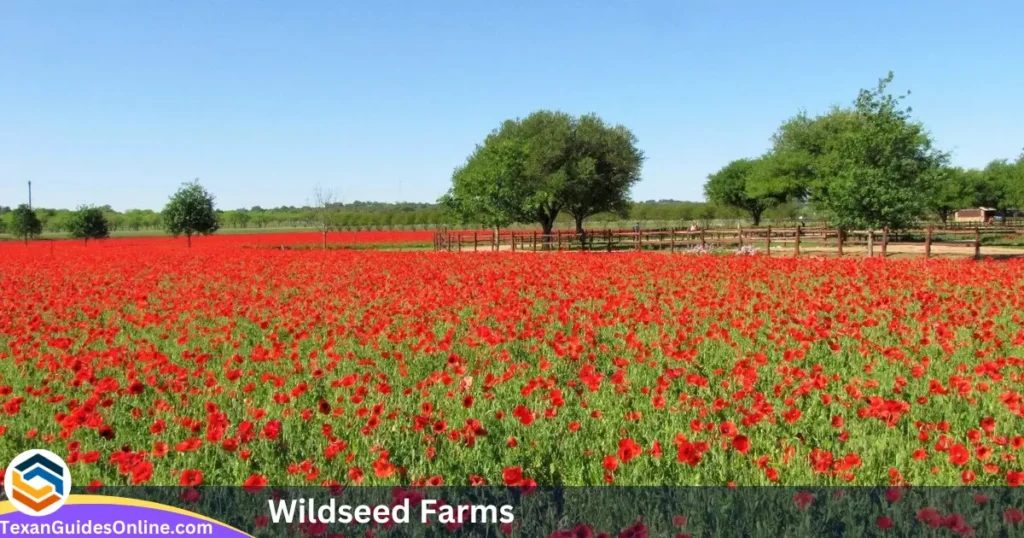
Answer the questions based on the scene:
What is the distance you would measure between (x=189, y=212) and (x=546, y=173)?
26616mm

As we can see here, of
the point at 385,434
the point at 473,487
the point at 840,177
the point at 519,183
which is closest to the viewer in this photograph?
the point at 473,487

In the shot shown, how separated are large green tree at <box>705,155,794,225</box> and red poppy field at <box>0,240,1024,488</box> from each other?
52996 millimetres

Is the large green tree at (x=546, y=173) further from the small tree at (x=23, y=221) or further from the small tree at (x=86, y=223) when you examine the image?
the small tree at (x=23, y=221)

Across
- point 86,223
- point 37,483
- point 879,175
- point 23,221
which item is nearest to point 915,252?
point 879,175

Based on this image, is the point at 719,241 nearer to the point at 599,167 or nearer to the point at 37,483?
the point at 599,167

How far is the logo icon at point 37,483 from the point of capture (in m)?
4.15

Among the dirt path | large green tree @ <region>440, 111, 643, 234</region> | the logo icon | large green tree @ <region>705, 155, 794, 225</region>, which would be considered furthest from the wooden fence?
the logo icon

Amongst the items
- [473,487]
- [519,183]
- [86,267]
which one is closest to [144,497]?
[473,487]

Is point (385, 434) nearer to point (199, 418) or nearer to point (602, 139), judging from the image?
point (199, 418)

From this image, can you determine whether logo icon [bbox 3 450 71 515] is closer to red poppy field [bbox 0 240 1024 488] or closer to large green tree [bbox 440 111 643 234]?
red poppy field [bbox 0 240 1024 488]

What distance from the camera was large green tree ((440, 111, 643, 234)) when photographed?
4800 centimetres

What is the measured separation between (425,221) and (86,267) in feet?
289

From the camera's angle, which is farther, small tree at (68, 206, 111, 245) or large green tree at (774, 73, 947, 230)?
small tree at (68, 206, 111, 245)

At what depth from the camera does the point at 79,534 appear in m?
3.95
